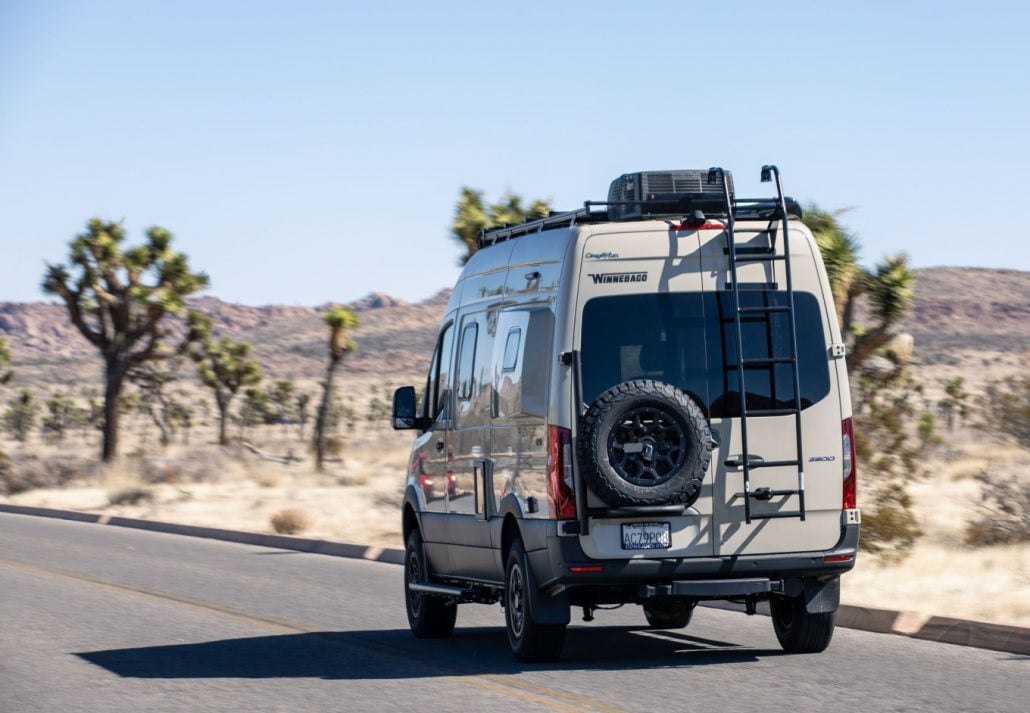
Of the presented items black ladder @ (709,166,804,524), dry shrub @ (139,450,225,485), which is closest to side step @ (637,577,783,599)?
black ladder @ (709,166,804,524)

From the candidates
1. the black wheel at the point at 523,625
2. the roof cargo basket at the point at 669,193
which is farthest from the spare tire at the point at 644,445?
the roof cargo basket at the point at 669,193

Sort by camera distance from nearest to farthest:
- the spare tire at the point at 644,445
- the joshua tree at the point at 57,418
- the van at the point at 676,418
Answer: the spare tire at the point at 644,445
the van at the point at 676,418
the joshua tree at the point at 57,418

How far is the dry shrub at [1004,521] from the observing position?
19344 mm

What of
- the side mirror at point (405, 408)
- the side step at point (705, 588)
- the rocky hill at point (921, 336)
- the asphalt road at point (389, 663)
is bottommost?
the asphalt road at point (389, 663)

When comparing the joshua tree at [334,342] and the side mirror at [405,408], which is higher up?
the joshua tree at [334,342]

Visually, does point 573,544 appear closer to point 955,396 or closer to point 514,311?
point 514,311

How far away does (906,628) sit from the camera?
1195 cm

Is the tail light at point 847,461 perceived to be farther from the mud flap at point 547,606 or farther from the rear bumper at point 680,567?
the mud flap at point 547,606

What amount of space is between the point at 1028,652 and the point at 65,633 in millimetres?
7496

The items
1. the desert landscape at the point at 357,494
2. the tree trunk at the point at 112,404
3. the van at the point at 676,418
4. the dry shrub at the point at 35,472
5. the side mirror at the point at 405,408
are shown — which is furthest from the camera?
the tree trunk at the point at 112,404

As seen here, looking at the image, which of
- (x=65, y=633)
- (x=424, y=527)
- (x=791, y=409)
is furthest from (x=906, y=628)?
(x=65, y=633)

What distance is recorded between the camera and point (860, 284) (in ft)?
84.5

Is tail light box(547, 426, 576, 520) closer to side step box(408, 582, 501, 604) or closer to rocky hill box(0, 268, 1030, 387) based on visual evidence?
side step box(408, 582, 501, 604)

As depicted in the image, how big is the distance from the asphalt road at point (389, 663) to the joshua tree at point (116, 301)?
2521 cm
